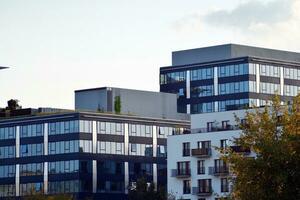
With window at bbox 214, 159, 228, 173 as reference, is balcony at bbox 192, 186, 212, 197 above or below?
below

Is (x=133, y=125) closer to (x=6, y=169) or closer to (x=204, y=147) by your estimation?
(x=6, y=169)

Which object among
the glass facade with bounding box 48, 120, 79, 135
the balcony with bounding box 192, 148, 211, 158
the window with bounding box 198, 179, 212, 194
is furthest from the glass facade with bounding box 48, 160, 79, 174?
the balcony with bounding box 192, 148, 211, 158

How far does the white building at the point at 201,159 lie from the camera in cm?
15425

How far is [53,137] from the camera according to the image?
186625mm

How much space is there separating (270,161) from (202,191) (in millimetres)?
90760

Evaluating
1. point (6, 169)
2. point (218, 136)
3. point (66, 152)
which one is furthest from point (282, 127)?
point (6, 169)

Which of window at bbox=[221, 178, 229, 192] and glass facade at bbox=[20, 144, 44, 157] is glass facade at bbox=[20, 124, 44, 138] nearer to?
glass facade at bbox=[20, 144, 44, 157]

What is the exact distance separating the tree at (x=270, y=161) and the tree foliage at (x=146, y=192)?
341 feet

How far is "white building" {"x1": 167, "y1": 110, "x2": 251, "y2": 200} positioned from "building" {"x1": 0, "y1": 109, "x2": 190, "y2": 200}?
24.6 metres

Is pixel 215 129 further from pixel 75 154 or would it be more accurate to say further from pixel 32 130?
pixel 32 130

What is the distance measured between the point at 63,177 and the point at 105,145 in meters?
8.09

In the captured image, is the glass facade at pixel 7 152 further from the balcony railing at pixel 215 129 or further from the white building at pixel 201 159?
the balcony railing at pixel 215 129

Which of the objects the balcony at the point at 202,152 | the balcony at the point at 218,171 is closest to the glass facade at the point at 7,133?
the balcony at the point at 202,152

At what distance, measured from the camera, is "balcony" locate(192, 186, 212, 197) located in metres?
157
